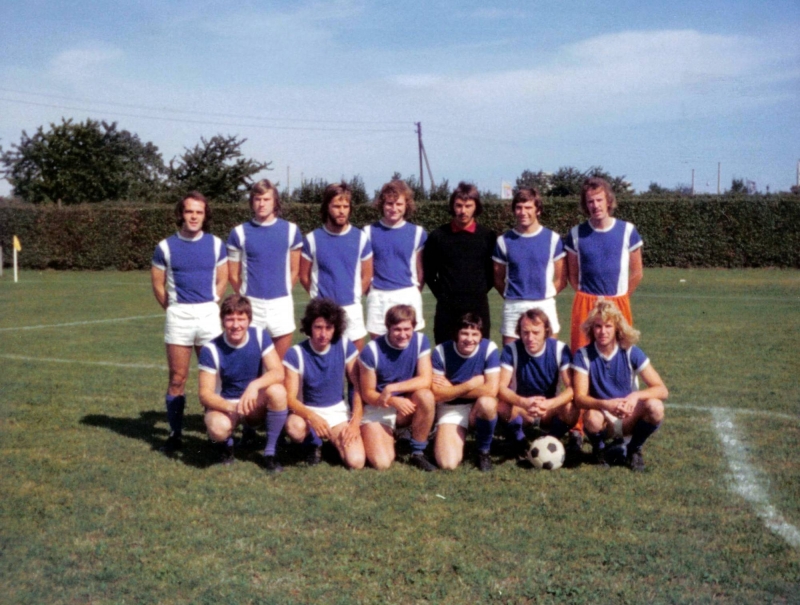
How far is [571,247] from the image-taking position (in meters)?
5.56

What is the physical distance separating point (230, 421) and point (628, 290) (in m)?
2.73

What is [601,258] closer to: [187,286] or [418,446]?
[418,446]

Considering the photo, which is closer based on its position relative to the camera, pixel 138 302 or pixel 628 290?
pixel 628 290

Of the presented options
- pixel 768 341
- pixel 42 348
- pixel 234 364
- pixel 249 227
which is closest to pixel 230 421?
pixel 234 364

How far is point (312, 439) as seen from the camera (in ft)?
17.3

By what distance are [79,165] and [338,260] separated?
135 ft

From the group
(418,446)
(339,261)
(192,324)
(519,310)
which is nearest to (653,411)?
(519,310)

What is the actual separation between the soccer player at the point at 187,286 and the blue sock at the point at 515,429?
2017 mm

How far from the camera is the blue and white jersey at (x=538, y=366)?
5.30m

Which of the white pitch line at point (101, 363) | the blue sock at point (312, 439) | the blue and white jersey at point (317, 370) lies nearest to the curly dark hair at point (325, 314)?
the blue and white jersey at point (317, 370)

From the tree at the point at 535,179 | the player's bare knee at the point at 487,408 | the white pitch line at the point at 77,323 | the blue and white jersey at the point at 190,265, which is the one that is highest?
the tree at the point at 535,179

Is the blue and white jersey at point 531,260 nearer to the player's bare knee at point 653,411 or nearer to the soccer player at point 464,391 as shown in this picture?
the soccer player at point 464,391

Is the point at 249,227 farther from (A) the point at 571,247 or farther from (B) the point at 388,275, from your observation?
(A) the point at 571,247

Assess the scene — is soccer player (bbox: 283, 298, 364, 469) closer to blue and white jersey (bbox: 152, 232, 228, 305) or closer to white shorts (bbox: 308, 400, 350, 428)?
white shorts (bbox: 308, 400, 350, 428)
